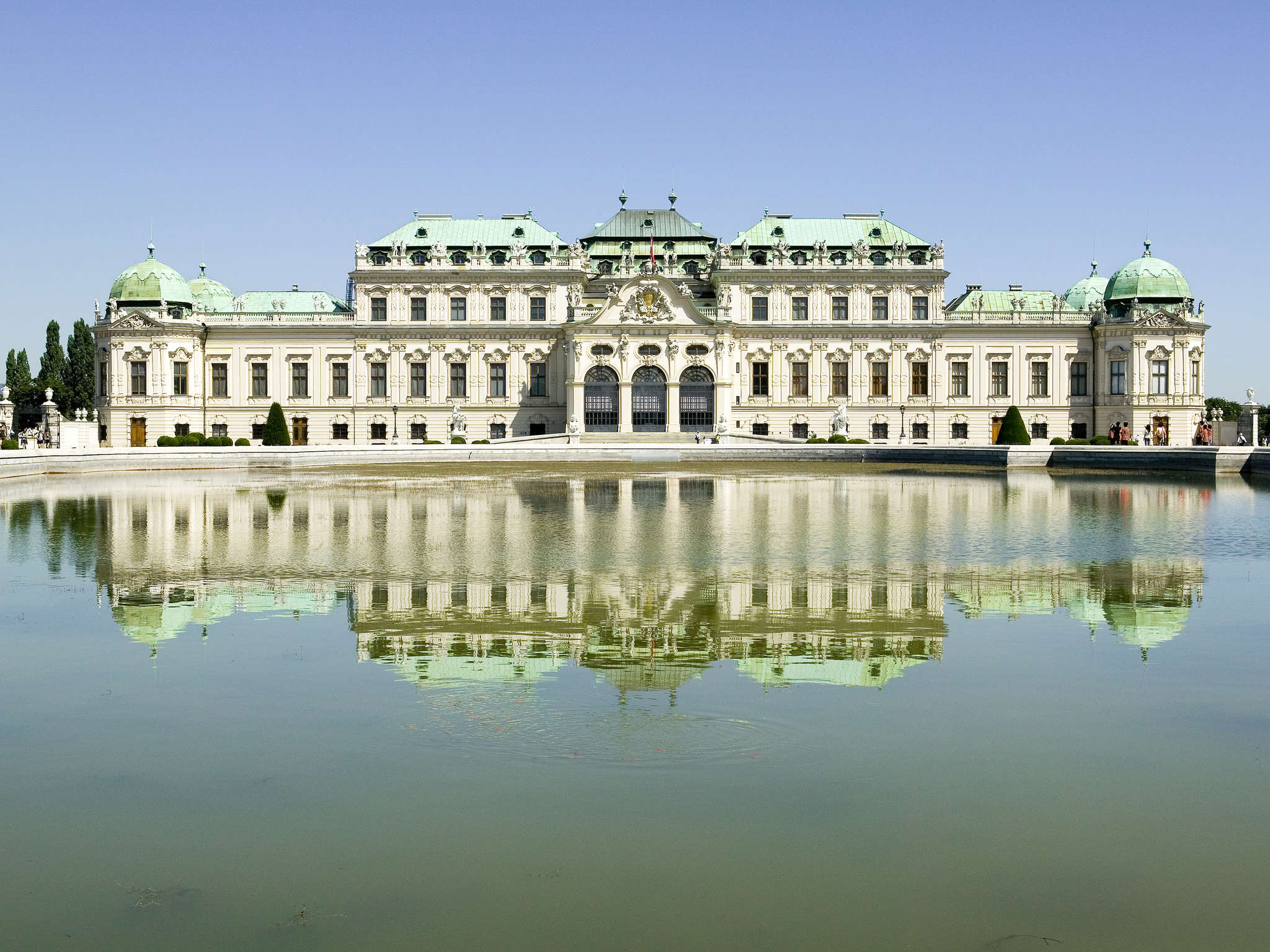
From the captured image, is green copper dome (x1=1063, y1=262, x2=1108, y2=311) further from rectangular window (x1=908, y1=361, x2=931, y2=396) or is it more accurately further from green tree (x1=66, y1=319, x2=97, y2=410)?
green tree (x1=66, y1=319, x2=97, y2=410)

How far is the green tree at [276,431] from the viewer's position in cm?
7269

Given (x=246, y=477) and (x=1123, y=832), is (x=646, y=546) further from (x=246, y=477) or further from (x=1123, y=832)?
(x=246, y=477)

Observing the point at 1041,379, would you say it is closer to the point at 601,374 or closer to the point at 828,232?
the point at 828,232

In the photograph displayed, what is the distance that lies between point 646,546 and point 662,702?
1245 centimetres

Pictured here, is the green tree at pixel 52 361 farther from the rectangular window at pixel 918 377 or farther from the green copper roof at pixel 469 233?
the rectangular window at pixel 918 377

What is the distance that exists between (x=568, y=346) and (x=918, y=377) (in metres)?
24.2

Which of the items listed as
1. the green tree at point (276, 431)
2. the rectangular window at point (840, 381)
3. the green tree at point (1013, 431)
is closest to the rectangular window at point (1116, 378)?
the green tree at point (1013, 431)

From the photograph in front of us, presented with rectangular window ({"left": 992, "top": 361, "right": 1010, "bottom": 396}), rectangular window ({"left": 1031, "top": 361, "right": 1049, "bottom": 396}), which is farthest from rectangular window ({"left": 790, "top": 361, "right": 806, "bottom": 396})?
rectangular window ({"left": 1031, "top": 361, "right": 1049, "bottom": 396})

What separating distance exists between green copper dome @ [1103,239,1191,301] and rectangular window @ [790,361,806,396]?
2229 centimetres

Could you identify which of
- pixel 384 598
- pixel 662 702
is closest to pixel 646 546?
pixel 384 598

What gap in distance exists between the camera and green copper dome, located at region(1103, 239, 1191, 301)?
8419 cm

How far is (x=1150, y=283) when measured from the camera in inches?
3319

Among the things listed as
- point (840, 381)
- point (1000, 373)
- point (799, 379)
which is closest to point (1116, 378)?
point (1000, 373)

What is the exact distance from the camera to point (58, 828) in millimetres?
8266
